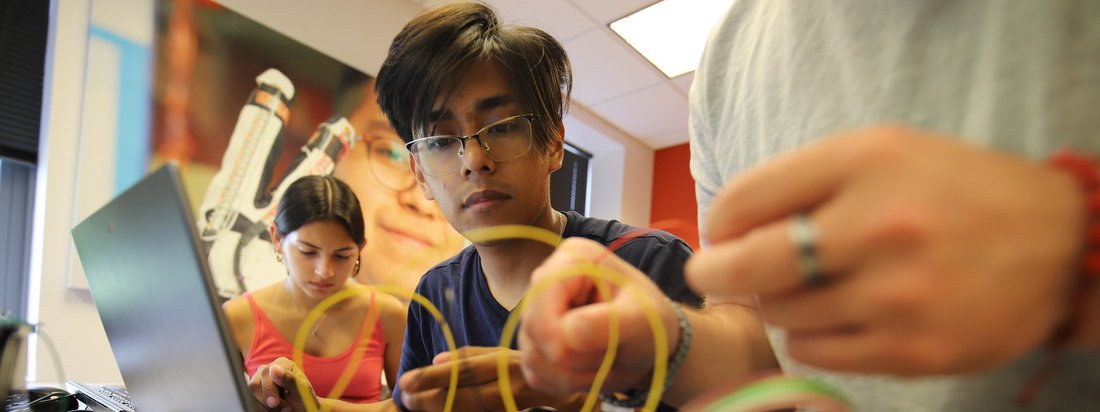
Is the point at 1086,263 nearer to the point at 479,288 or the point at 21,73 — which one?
the point at 479,288

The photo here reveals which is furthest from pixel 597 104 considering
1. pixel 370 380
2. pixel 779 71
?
pixel 779 71

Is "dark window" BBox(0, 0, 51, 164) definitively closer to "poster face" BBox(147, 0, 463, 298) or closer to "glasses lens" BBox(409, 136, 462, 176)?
"poster face" BBox(147, 0, 463, 298)

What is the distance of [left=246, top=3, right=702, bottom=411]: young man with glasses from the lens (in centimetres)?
82

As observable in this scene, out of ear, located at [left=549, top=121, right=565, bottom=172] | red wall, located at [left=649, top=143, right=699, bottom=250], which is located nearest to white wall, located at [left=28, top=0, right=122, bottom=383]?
ear, located at [left=549, top=121, right=565, bottom=172]

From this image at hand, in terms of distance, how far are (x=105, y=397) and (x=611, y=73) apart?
8.69 feet

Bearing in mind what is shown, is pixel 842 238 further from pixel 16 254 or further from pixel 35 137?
pixel 16 254

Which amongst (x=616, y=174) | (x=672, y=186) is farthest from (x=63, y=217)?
(x=672, y=186)

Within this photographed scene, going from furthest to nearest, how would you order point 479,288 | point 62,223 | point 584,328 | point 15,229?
point 15,229 → point 62,223 → point 479,288 → point 584,328

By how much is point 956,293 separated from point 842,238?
0.04m

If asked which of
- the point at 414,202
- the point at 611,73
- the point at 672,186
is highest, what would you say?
the point at 611,73

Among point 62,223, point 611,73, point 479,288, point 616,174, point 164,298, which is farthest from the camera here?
point 616,174

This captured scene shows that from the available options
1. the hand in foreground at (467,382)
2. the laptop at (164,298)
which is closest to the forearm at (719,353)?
the hand in foreground at (467,382)

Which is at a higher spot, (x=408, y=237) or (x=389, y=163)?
(x=389, y=163)

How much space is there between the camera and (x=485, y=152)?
0.80 metres
